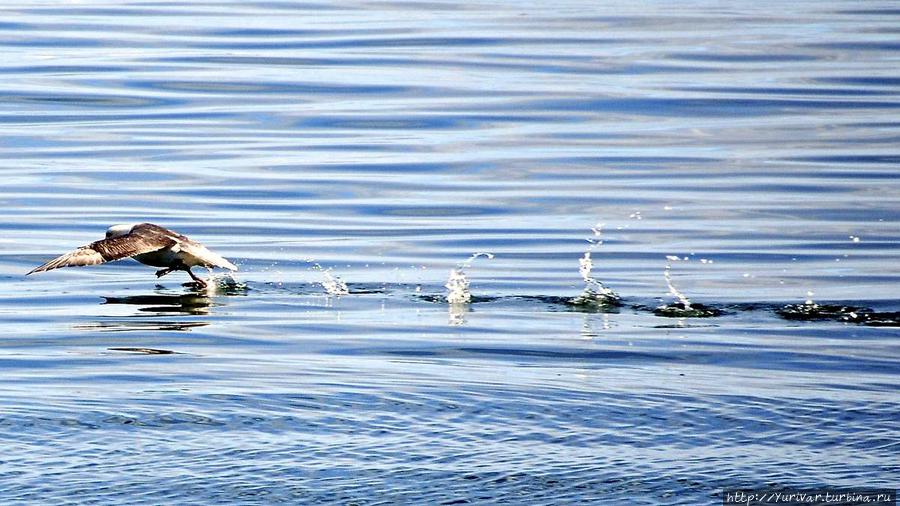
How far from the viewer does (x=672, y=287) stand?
15016mm

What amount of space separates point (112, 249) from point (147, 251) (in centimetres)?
30

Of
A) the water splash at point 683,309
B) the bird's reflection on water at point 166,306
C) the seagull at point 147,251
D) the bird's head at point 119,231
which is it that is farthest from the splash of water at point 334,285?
the water splash at point 683,309

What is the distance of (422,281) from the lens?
1537 centimetres

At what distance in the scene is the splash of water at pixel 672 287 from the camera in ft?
46.4

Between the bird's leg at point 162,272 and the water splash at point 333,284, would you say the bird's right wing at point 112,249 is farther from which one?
the water splash at point 333,284

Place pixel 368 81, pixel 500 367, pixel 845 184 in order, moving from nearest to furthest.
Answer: pixel 500 367
pixel 845 184
pixel 368 81

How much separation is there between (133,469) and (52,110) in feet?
66.9

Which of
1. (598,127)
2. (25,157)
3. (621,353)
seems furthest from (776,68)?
(621,353)

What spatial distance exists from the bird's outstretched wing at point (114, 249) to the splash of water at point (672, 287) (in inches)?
164

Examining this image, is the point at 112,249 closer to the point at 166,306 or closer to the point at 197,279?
the point at 166,306

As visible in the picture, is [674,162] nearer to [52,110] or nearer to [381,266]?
[381,266]

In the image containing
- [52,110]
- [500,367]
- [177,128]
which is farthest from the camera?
[52,110]

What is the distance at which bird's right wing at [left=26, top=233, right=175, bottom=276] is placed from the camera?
1457cm

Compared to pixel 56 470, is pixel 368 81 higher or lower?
higher
